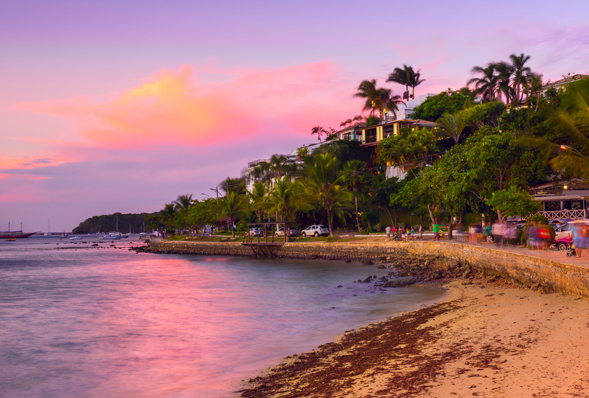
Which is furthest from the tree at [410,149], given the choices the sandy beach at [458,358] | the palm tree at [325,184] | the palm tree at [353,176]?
the sandy beach at [458,358]

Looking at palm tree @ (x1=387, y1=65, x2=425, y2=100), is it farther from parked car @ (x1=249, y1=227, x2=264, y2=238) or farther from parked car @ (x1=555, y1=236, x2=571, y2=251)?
parked car @ (x1=555, y1=236, x2=571, y2=251)

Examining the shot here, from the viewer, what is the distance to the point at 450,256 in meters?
33.3

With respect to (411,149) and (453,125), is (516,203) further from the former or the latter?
(453,125)

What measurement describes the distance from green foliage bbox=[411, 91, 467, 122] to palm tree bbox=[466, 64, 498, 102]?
15.0 ft

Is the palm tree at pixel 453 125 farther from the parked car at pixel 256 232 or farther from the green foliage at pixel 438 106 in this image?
the parked car at pixel 256 232

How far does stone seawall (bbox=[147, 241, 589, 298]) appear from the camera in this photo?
15820mm

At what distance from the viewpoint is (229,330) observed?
1822cm

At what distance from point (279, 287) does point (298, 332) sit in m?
14.6

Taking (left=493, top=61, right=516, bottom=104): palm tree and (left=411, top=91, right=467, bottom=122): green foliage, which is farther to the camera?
(left=411, top=91, right=467, bottom=122): green foliage

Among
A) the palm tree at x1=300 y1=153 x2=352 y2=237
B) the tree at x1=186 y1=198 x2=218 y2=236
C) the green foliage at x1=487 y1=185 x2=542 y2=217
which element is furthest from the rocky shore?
the tree at x1=186 y1=198 x2=218 y2=236

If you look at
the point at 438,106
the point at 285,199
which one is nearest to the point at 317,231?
the point at 285,199

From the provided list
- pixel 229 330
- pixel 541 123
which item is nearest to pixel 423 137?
pixel 541 123

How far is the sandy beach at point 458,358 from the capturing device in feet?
24.9

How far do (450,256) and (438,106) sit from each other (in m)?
49.7
